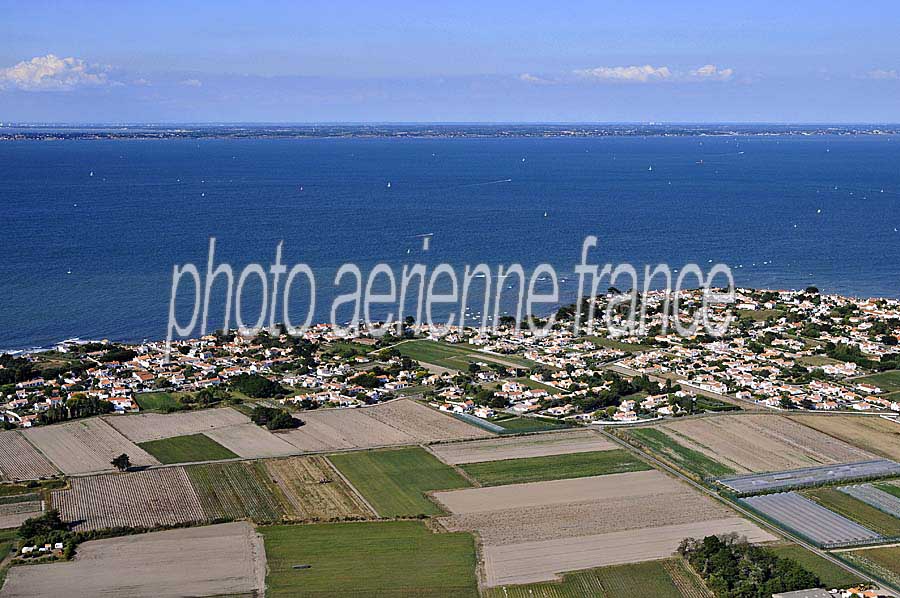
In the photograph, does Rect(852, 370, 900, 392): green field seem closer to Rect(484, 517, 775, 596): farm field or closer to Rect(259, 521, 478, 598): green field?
Rect(484, 517, 775, 596): farm field

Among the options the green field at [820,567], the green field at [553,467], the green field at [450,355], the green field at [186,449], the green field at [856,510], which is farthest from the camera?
the green field at [450,355]

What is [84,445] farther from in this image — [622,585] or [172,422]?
[622,585]

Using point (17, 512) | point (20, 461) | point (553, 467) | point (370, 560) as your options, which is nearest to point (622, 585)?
point (370, 560)

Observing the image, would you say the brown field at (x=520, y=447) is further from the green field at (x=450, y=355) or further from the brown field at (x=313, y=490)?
the green field at (x=450, y=355)

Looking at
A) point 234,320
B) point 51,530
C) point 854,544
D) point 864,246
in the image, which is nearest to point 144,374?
point 234,320

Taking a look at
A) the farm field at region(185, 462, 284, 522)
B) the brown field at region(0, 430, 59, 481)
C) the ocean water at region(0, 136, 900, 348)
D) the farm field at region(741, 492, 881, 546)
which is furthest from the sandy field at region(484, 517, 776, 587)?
the ocean water at region(0, 136, 900, 348)

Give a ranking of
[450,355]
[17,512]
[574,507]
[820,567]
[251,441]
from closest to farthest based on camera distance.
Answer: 1. [820,567]
2. [17,512]
3. [574,507]
4. [251,441]
5. [450,355]

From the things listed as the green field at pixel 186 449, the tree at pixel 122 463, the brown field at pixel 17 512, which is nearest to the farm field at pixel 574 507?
the green field at pixel 186 449
